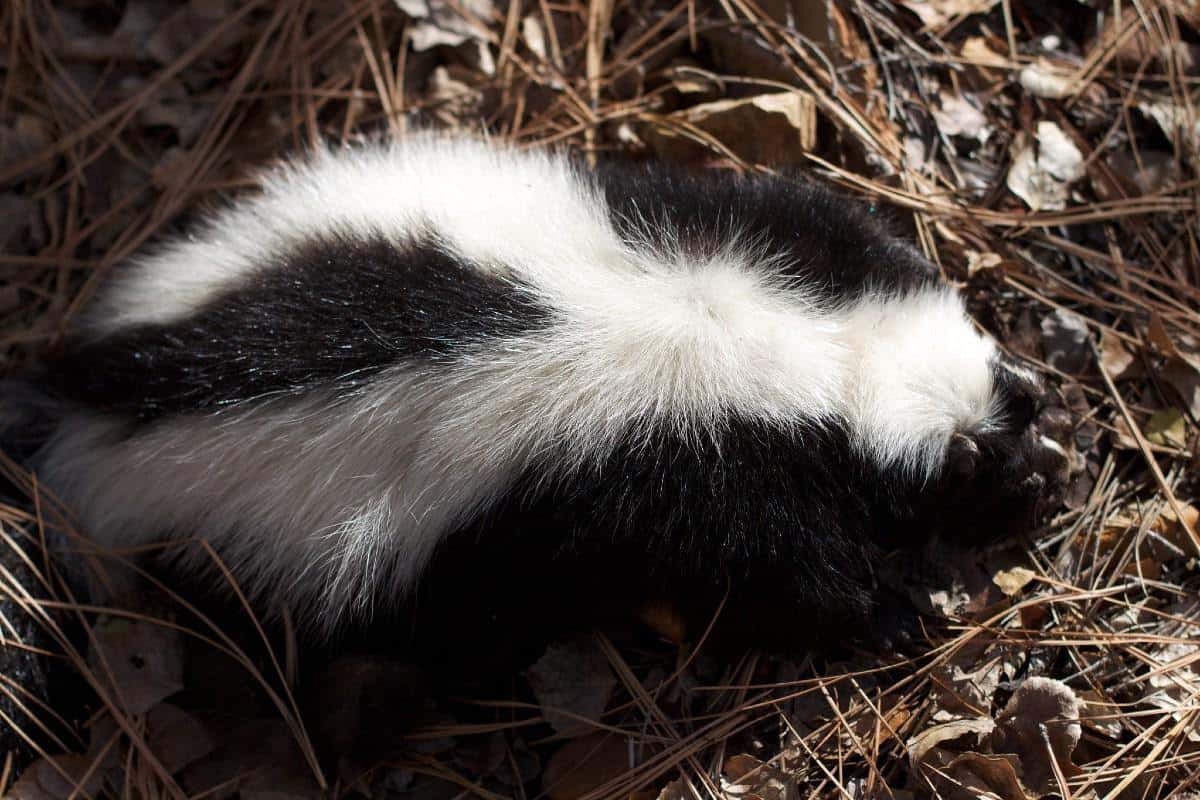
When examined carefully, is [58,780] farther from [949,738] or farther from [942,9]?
[942,9]

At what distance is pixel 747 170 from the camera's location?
297 centimetres

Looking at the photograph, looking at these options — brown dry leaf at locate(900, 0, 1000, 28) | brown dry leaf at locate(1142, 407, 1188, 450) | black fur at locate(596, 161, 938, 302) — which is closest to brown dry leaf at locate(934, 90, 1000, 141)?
brown dry leaf at locate(900, 0, 1000, 28)

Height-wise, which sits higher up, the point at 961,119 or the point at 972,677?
the point at 961,119

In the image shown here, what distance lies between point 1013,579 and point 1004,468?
36 centimetres

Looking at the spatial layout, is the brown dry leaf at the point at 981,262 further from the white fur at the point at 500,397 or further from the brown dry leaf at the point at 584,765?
the brown dry leaf at the point at 584,765

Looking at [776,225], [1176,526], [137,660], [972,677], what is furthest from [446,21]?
[1176,526]

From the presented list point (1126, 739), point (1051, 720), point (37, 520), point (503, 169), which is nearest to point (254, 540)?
point (37, 520)

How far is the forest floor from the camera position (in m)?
2.52

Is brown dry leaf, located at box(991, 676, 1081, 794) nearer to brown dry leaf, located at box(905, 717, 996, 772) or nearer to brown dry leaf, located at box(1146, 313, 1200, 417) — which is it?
brown dry leaf, located at box(905, 717, 996, 772)

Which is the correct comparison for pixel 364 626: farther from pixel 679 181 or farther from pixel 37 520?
pixel 679 181

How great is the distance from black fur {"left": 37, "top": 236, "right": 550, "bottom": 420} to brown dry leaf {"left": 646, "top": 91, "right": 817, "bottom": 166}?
1117 mm

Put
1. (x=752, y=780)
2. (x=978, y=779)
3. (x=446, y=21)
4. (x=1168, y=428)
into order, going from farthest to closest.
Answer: (x=446, y=21)
(x=1168, y=428)
(x=752, y=780)
(x=978, y=779)

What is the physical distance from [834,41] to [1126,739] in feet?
7.29

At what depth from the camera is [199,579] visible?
2566mm
